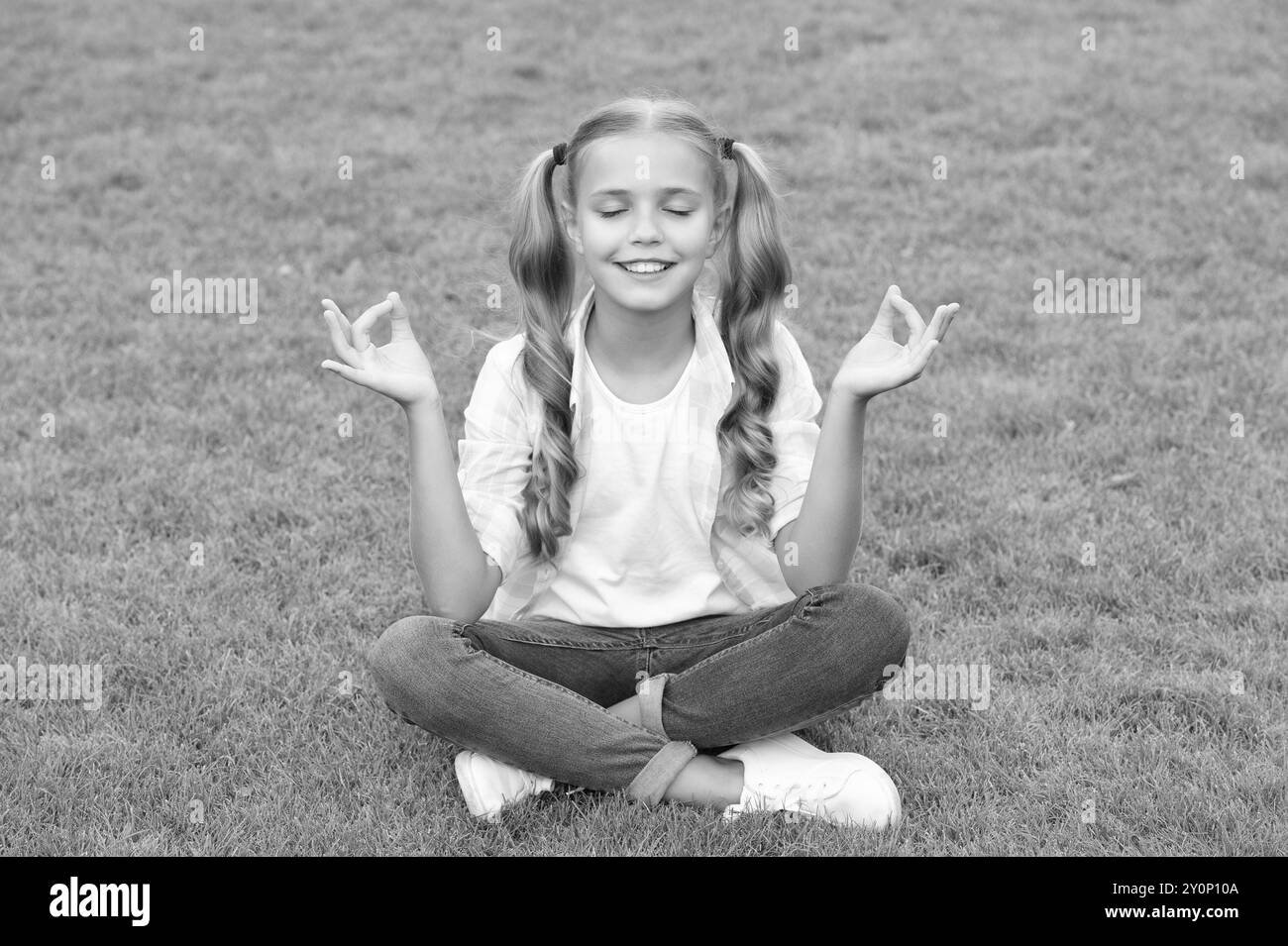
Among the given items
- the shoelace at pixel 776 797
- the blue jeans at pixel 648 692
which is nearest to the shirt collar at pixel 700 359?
the blue jeans at pixel 648 692

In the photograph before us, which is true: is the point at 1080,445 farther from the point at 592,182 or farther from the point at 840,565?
the point at 592,182

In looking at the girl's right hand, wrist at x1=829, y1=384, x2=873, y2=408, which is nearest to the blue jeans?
wrist at x1=829, y1=384, x2=873, y2=408

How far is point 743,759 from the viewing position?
10.4 ft

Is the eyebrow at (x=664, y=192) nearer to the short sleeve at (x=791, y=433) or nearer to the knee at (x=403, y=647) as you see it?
the short sleeve at (x=791, y=433)

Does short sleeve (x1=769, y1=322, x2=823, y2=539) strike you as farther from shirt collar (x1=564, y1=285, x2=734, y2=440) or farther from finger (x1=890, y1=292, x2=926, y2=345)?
finger (x1=890, y1=292, x2=926, y2=345)

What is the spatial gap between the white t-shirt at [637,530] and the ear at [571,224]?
28cm

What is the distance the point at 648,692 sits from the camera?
10.5 feet

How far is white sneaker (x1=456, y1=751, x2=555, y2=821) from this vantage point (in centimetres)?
303

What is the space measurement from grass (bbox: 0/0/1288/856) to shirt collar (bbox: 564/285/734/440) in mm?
259

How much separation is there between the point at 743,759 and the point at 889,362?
95 centimetres

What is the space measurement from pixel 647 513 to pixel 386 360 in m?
0.71

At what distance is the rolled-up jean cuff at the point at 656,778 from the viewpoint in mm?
3061
